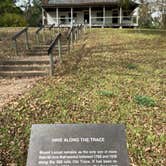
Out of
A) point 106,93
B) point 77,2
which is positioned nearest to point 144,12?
point 77,2

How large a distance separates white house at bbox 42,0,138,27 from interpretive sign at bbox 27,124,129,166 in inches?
1731

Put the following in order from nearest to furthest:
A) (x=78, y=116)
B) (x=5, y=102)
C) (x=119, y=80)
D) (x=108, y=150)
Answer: (x=108, y=150)
(x=78, y=116)
(x=5, y=102)
(x=119, y=80)

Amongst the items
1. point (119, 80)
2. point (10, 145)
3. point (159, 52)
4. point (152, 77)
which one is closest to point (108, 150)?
point (10, 145)

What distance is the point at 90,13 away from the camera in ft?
164

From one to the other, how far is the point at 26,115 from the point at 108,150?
12.9ft

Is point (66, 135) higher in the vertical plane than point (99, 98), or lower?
higher

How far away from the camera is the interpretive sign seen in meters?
4.21

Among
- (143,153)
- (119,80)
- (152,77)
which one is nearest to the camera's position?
(143,153)

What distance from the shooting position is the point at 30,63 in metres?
13.8

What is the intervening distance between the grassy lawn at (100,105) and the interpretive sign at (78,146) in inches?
80.7

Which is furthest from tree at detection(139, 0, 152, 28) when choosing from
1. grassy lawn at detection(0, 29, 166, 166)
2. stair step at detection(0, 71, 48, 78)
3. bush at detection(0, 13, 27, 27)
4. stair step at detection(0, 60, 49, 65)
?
stair step at detection(0, 71, 48, 78)

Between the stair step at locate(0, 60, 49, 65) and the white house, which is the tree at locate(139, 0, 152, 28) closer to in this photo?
the white house

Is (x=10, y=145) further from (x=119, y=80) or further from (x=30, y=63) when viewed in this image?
(x=30, y=63)

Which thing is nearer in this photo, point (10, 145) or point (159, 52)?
point (10, 145)
